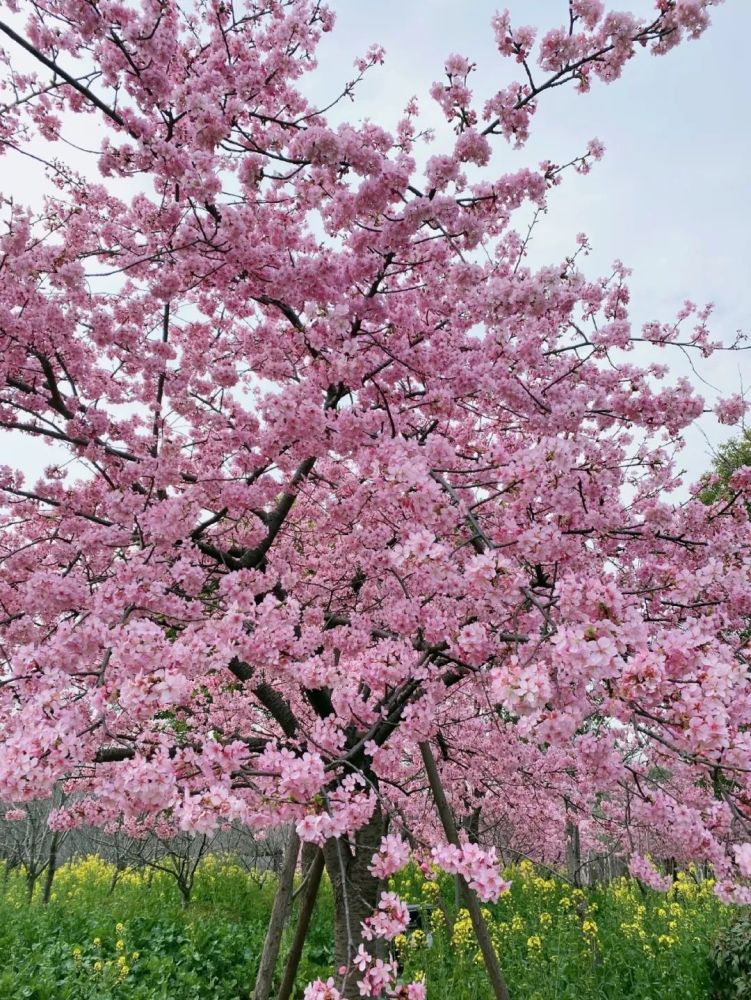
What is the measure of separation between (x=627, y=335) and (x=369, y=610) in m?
3.53

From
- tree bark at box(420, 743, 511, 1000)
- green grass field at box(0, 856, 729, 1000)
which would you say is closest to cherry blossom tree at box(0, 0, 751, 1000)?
tree bark at box(420, 743, 511, 1000)

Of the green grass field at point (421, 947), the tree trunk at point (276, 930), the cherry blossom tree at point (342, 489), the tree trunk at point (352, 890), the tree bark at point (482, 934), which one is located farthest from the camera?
the green grass field at point (421, 947)

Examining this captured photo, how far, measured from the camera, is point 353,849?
17.1 ft

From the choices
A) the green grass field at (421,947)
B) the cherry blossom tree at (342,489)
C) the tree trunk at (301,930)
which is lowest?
the green grass field at (421,947)

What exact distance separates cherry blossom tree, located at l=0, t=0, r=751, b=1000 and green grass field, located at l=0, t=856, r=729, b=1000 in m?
1.94

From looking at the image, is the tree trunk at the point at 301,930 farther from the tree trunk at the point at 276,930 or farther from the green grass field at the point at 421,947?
the tree trunk at the point at 276,930

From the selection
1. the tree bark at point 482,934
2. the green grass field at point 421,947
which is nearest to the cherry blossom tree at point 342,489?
the tree bark at point 482,934

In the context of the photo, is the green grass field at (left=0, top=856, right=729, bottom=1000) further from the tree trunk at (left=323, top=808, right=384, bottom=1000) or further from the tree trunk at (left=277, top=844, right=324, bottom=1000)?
the tree trunk at (left=277, top=844, right=324, bottom=1000)

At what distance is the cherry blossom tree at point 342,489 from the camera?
240 cm

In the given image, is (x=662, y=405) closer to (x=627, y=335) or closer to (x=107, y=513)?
(x=627, y=335)

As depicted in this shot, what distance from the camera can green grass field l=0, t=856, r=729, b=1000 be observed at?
613 cm

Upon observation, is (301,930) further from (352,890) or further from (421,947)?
(421,947)

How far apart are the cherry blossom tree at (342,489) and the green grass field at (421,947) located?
194 cm

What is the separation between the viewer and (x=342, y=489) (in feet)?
16.8
